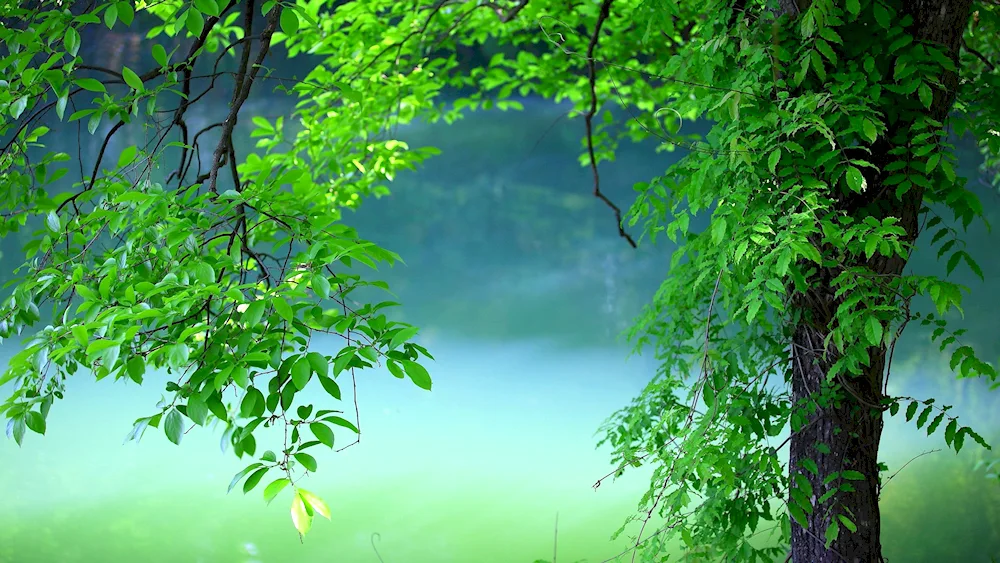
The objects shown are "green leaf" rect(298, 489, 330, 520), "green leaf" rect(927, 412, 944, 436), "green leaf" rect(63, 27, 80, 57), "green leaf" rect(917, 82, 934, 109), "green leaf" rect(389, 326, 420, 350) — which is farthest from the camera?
"green leaf" rect(927, 412, 944, 436)

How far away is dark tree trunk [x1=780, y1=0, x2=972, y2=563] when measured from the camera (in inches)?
59.4

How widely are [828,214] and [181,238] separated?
976 mm

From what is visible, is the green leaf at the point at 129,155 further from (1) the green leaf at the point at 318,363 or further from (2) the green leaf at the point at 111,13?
(1) the green leaf at the point at 318,363

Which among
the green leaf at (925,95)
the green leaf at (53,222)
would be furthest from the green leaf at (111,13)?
the green leaf at (925,95)

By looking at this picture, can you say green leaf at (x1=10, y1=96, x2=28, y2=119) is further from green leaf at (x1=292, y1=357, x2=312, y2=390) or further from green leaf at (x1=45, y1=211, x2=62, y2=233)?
green leaf at (x1=292, y1=357, x2=312, y2=390)

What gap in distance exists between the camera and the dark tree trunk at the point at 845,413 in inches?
59.4

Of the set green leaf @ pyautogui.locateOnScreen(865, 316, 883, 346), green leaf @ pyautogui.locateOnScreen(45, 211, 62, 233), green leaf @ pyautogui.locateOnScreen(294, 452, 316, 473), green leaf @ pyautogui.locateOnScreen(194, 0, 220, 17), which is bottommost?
green leaf @ pyautogui.locateOnScreen(294, 452, 316, 473)

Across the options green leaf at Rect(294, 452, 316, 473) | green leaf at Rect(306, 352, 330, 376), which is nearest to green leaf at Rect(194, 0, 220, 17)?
green leaf at Rect(306, 352, 330, 376)

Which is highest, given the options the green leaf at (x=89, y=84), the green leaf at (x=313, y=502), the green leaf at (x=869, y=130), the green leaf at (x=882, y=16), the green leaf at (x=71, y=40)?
the green leaf at (x=882, y=16)

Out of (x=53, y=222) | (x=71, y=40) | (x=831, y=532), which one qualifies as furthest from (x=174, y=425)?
(x=831, y=532)

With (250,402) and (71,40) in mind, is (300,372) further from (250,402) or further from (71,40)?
(71,40)

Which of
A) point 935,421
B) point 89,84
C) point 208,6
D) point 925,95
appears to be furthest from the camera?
point 935,421

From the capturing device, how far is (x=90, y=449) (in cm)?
392

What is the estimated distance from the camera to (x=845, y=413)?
63.3 inches
